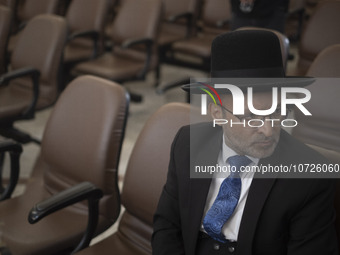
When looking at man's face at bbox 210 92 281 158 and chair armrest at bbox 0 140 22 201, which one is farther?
chair armrest at bbox 0 140 22 201

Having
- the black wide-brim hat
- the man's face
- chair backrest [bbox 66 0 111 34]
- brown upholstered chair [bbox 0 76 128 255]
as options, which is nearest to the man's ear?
the man's face

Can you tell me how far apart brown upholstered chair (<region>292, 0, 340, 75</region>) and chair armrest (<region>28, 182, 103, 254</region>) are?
1850mm

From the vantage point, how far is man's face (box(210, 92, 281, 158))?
4.31ft

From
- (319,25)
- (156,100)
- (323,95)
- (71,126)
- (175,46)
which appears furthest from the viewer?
(156,100)

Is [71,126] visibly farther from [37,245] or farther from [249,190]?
[249,190]

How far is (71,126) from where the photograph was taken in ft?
6.84

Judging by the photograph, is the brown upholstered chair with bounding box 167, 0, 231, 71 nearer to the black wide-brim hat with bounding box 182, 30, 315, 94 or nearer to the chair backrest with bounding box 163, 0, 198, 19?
the chair backrest with bounding box 163, 0, 198, 19

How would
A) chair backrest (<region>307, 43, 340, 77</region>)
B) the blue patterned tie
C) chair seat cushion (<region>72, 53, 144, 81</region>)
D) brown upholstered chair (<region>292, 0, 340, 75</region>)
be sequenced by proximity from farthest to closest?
chair seat cushion (<region>72, 53, 144, 81</region>) < brown upholstered chair (<region>292, 0, 340, 75</region>) < chair backrest (<region>307, 43, 340, 77</region>) < the blue patterned tie

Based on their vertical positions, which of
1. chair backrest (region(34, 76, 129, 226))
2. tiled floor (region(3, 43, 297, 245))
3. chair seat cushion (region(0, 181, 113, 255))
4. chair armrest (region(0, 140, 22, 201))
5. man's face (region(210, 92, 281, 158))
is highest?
man's face (region(210, 92, 281, 158))

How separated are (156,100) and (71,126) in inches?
100

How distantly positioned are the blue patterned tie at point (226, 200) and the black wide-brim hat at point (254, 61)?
9.2 inches

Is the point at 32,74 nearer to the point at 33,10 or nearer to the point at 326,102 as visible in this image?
the point at 33,10

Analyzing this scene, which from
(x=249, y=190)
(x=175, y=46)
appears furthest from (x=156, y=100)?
(x=249, y=190)

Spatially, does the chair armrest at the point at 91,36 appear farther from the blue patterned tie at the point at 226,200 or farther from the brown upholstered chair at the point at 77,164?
the blue patterned tie at the point at 226,200
